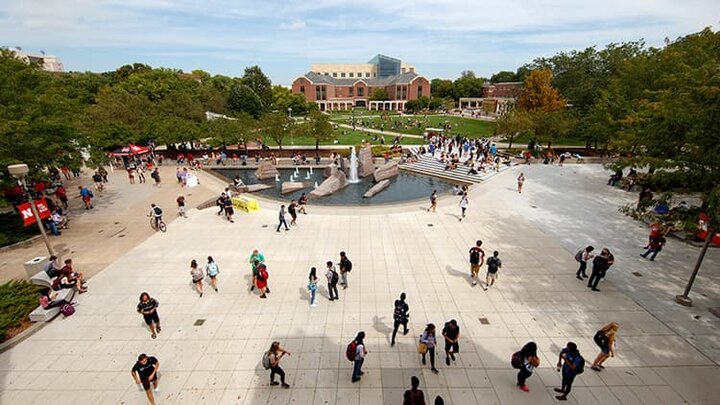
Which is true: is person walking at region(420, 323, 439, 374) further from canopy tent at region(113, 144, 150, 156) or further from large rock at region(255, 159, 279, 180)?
canopy tent at region(113, 144, 150, 156)

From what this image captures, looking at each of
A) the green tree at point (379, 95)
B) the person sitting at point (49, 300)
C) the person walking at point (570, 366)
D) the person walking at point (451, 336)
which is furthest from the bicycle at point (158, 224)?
the green tree at point (379, 95)

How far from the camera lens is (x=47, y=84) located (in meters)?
17.7

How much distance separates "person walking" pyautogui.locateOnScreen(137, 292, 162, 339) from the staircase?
76.6 ft

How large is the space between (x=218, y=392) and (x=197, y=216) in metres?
13.9

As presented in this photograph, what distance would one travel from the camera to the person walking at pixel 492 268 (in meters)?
11.4

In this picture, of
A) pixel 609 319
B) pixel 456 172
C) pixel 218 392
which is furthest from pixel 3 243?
pixel 456 172

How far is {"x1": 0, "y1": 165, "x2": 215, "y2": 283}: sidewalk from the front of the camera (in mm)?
14508

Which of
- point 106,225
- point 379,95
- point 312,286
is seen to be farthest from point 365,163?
A: point 379,95

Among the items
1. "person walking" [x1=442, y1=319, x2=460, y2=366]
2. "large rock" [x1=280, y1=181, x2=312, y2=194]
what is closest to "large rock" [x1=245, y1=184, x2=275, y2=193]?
"large rock" [x1=280, y1=181, x2=312, y2=194]

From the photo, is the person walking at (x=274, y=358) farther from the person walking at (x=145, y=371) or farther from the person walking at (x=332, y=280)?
the person walking at (x=332, y=280)

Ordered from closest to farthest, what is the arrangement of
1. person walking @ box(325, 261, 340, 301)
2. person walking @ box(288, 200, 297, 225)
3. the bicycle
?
person walking @ box(325, 261, 340, 301)
person walking @ box(288, 200, 297, 225)
the bicycle

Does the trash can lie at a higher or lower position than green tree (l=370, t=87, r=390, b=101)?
lower

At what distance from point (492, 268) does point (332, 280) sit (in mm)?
5382

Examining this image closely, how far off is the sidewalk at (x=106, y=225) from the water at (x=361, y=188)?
4.99 m
